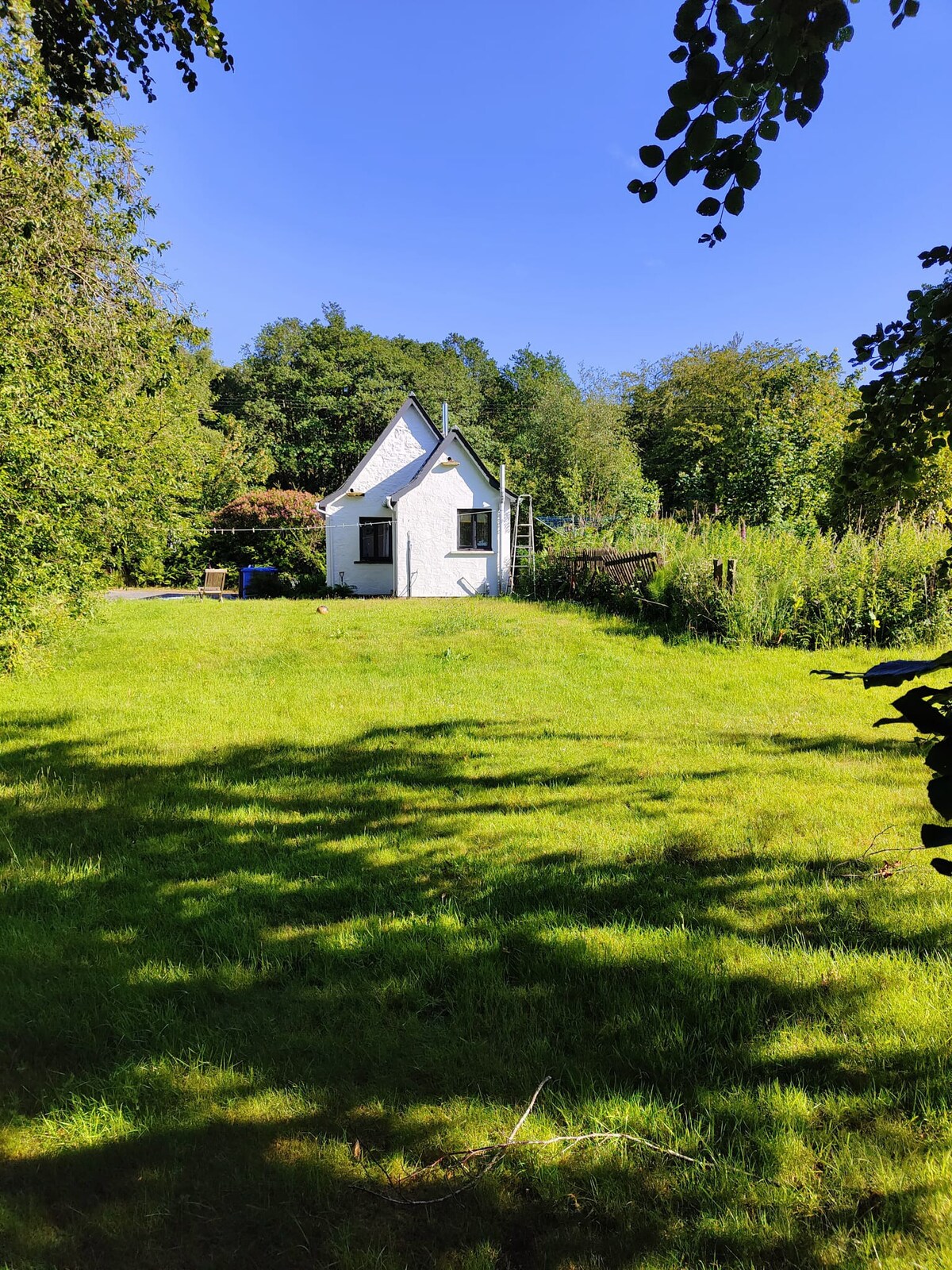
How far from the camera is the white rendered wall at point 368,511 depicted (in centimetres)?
2167

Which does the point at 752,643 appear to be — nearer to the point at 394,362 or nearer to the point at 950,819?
the point at 950,819

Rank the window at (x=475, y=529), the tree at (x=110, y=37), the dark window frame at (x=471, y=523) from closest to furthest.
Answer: the tree at (x=110, y=37) < the dark window frame at (x=471, y=523) < the window at (x=475, y=529)

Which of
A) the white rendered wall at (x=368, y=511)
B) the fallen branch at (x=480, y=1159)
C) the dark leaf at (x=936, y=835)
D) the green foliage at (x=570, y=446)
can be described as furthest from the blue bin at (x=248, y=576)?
the dark leaf at (x=936, y=835)

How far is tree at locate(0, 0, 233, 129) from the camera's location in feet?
12.9

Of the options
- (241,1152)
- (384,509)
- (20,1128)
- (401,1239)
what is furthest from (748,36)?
(384,509)

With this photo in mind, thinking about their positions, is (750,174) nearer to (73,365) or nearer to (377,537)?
(73,365)

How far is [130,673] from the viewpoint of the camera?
351 inches

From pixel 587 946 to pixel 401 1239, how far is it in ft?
4.53

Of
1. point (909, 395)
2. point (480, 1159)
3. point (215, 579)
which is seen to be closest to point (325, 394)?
point (215, 579)

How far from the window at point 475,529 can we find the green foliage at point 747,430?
6264mm

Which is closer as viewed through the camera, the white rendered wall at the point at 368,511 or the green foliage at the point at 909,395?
the green foliage at the point at 909,395

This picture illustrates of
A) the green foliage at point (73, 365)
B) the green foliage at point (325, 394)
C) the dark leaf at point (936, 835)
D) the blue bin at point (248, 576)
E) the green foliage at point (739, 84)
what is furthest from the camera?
the green foliage at point (325, 394)

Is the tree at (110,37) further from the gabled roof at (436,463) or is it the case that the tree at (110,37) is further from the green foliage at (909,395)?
the gabled roof at (436,463)

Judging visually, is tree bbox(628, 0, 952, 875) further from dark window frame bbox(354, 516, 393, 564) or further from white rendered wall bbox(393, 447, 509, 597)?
dark window frame bbox(354, 516, 393, 564)
